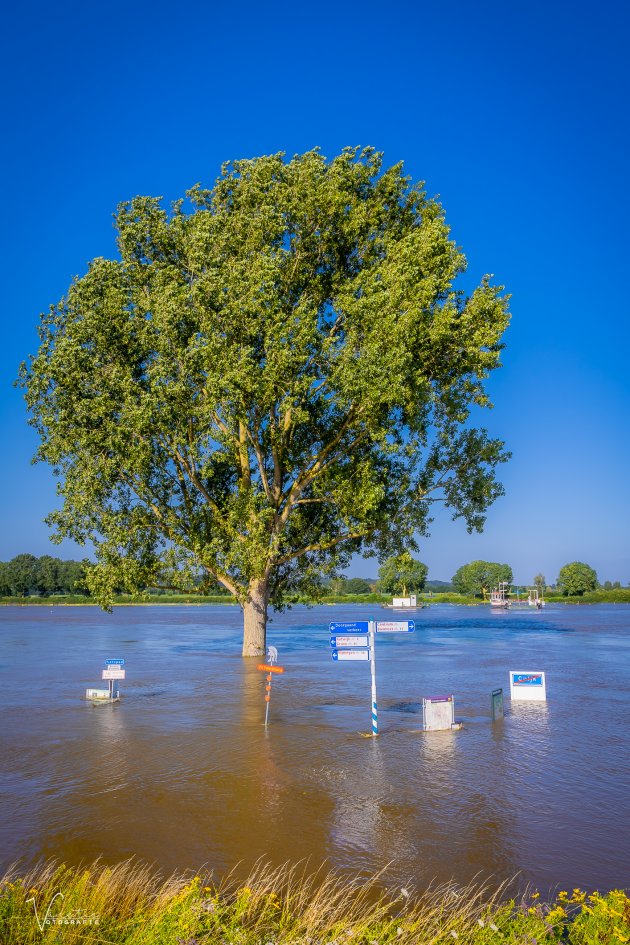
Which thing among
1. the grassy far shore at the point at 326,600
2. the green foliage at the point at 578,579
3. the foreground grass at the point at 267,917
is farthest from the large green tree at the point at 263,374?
the green foliage at the point at 578,579

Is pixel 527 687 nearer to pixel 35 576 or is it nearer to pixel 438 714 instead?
pixel 438 714

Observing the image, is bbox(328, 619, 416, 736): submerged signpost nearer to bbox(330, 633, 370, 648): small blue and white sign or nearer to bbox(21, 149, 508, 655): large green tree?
bbox(330, 633, 370, 648): small blue and white sign

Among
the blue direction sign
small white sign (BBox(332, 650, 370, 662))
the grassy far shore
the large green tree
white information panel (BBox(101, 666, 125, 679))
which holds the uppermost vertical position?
the large green tree

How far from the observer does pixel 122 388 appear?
29562 millimetres

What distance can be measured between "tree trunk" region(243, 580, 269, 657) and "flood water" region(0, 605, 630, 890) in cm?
786

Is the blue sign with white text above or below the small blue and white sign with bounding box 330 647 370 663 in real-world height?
below

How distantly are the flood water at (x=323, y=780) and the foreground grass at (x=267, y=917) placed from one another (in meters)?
1.17

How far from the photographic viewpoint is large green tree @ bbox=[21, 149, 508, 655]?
27531 millimetres

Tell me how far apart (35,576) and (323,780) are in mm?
175314

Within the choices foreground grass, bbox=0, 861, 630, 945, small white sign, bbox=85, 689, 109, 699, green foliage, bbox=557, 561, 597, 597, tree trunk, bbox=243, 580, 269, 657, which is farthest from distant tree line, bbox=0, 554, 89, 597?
foreground grass, bbox=0, 861, 630, 945

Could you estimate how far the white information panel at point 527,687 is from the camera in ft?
67.5

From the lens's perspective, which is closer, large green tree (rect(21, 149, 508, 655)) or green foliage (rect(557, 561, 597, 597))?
large green tree (rect(21, 149, 508, 655))

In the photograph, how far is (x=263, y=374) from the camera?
2733 centimetres

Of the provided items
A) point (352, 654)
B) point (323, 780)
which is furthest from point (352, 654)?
point (323, 780)
